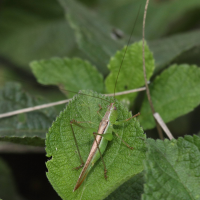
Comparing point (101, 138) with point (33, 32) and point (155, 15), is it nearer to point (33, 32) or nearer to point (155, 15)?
point (155, 15)

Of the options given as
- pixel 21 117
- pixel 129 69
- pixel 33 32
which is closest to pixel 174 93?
pixel 129 69

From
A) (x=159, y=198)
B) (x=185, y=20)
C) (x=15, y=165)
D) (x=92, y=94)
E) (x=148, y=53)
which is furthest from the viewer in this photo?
(x=185, y=20)

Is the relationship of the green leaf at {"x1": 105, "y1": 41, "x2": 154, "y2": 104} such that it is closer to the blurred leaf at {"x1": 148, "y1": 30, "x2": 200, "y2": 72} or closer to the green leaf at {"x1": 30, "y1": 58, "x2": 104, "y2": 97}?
the green leaf at {"x1": 30, "y1": 58, "x2": 104, "y2": 97}

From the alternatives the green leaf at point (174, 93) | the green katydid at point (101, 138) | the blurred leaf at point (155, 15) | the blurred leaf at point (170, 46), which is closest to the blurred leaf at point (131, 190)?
the green katydid at point (101, 138)

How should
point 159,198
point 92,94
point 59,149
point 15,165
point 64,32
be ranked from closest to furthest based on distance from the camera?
point 159,198 → point 59,149 → point 92,94 → point 15,165 → point 64,32

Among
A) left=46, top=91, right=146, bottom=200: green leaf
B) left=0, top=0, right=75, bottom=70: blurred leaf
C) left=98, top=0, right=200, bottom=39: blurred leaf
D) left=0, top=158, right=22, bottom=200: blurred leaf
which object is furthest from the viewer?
left=0, top=0, right=75, bottom=70: blurred leaf

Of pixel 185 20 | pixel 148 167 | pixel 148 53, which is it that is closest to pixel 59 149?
pixel 148 167

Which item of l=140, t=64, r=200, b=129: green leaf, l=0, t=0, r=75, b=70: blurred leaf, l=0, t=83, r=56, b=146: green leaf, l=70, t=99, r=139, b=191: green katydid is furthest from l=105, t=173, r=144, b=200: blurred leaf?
l=0, t=0, r=75, b=70: blurred leaf

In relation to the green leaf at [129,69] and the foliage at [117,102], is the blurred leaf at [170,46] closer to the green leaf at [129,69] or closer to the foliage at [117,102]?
the foliage at [117,102]

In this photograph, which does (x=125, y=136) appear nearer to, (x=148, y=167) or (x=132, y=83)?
(x=148, y=167)
